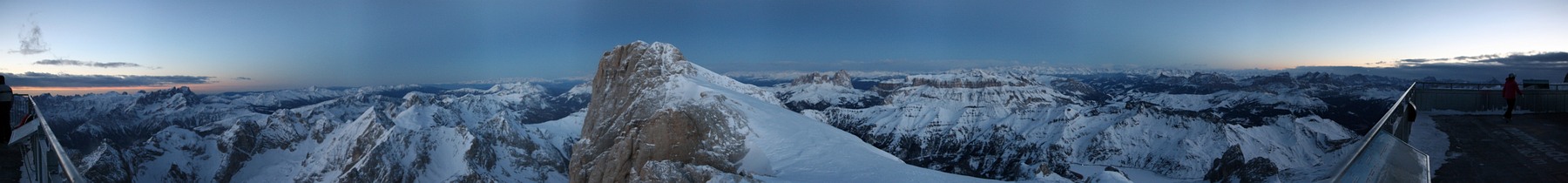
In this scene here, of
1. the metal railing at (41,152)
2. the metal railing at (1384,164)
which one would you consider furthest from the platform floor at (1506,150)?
the metal railing at (41,152)

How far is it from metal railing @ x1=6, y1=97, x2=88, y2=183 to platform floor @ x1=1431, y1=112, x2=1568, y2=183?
15860 mm

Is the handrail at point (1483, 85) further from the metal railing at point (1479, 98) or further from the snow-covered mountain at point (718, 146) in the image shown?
the snow-covered mountain at point (718, 146)

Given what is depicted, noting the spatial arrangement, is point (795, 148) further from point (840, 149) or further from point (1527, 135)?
point (1527, 135)

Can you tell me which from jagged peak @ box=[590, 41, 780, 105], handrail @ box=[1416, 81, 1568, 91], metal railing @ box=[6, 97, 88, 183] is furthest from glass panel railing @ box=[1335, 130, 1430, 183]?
jagged peak @ box=[590, 41, 780, 105]

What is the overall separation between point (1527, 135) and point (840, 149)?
2306 centimetres

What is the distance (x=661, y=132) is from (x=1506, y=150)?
2881cm

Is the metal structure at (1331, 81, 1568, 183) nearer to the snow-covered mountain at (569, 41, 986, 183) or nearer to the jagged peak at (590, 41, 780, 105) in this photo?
the snow-covered mountain at (569, 41, 986, 183)

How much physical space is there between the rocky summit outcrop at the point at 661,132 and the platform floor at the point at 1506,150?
65.6 ft

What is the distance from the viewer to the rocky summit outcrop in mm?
30781

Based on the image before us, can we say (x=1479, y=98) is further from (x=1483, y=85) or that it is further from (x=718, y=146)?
(x=718, y=146)

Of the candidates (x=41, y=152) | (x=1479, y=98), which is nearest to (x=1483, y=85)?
(x=1479, y=98)

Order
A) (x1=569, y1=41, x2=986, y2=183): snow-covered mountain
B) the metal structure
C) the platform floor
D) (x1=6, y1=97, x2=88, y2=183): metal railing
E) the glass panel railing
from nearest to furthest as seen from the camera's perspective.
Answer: the glass panel railing < the metal structure < (x1=6, y1=97, x2=88, y2=183): metal railing < the platform floor < (x1=569, y1=41, x2=986, y2=183): snow-covered mountain

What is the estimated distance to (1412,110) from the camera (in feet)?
35.4

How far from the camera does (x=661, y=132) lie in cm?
3497
